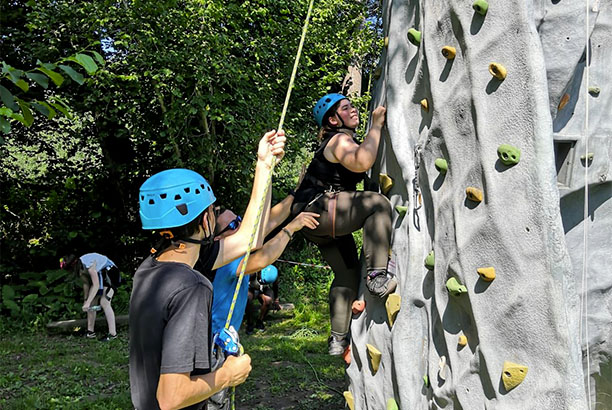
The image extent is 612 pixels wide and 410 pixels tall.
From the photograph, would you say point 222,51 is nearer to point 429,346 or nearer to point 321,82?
point 321,82

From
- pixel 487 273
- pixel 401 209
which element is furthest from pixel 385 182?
pixel 487 273

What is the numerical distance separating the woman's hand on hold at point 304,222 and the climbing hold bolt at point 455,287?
33.9 inches

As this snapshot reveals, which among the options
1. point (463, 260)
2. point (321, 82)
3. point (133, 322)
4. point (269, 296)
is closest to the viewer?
point (133, 322)

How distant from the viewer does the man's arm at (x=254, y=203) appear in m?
2.46

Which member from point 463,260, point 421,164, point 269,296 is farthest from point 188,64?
point 463,260

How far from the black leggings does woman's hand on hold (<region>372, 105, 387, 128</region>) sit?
362mm

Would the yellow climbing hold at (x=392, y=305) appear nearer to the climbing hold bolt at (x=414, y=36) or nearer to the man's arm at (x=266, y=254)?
the man's arm at (x=266, y=254)

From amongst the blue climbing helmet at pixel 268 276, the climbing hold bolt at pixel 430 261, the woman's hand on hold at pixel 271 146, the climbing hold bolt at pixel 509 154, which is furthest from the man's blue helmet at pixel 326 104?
the blue climbing helmet at pixel 268 276

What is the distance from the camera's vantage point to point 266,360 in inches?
248

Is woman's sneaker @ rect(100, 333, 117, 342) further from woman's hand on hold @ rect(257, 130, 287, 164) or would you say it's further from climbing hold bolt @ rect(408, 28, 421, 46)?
climbing hold bolt @ rect(408, 28, 421, 46)

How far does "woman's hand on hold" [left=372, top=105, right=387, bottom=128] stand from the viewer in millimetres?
2904

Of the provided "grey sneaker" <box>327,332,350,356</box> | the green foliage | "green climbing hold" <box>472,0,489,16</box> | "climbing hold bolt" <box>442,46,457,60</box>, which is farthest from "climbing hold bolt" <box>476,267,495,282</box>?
the green foliage

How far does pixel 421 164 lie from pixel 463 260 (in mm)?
548

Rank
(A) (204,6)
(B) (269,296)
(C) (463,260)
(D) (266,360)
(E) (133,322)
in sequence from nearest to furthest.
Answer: (E) (133,322)
(C) (463,260)
(D) (266,360)
(A) (204,6)
(B) (269,296)
